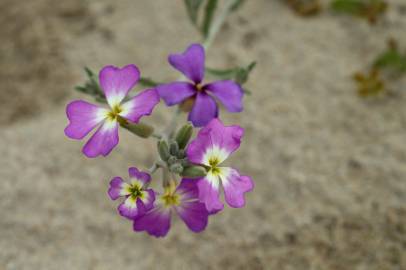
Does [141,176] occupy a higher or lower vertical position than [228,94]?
lower

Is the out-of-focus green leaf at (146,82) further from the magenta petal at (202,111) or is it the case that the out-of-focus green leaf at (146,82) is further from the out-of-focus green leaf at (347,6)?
the out-of-focus green leaf at (347,6)

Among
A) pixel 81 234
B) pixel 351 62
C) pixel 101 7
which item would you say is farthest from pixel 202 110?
pixel 101 7

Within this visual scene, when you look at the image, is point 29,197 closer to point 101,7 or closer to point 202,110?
point 202,110

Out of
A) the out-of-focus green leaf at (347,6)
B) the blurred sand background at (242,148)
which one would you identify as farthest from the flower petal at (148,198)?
the out-of-focus green leaf at (347,6)

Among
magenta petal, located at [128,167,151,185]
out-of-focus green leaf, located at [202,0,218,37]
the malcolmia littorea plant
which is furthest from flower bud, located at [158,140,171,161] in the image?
out-of-focus green leaf, located at [202,0,218,37]

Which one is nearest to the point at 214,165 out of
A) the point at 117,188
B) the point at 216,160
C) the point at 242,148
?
the point at 216,160

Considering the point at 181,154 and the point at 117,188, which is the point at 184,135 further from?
the point at 117,188
